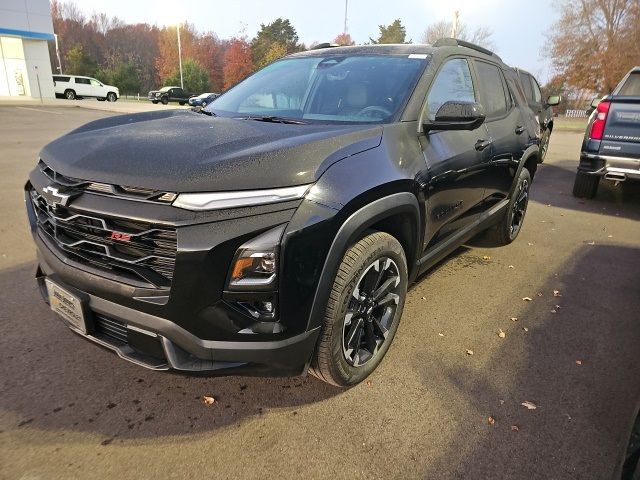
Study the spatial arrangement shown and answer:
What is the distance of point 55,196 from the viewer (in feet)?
6.68

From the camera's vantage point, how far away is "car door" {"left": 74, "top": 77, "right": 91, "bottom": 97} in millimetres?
34844

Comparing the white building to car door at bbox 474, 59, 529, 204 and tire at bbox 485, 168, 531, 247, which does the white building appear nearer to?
car door at bbox 474, 59, 529, 204

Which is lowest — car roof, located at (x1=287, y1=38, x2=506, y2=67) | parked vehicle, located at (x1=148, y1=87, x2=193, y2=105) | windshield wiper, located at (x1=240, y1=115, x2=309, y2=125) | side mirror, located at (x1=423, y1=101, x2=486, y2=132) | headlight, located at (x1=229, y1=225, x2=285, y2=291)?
parked vehicle, located at (x1=148, y1=87, x2=193, y2=105)

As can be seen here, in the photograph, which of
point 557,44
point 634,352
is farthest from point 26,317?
point 557,44

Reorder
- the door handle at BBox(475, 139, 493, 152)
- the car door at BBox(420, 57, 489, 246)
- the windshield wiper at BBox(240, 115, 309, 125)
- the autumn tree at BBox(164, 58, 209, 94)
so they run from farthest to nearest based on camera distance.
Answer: the autumn tree at BBox(164, 58, 209, 94) → the door handle at BBox(475, 139, 493, 152) → the car door at BBox(420, 57, 489, 246) → the windshield wiper at BBox(240, 115, 309, 125)

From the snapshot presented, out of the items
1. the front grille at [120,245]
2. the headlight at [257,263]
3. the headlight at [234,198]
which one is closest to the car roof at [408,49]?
the headlight at [234,198]

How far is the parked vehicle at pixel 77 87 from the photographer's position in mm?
34375

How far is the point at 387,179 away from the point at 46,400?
82.0 inches

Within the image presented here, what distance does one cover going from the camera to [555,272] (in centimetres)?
428

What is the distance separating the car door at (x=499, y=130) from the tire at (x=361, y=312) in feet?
5.10

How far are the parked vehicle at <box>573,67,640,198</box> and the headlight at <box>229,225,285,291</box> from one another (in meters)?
5.97

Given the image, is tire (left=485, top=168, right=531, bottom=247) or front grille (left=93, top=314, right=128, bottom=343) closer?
front grille (left=93, top=314, right=128, bottom=343)

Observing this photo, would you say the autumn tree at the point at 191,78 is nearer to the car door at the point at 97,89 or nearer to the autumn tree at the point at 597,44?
the car door at the point at 97,89

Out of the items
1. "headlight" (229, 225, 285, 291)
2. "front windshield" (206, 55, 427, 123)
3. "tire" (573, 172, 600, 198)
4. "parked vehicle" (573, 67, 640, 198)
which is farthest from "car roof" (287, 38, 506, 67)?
"tire" (573, 172, 600, 198)
